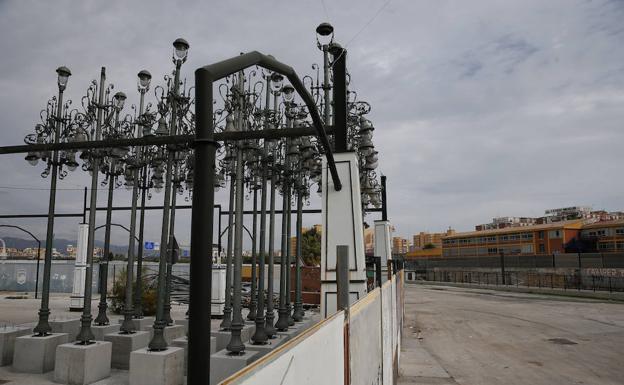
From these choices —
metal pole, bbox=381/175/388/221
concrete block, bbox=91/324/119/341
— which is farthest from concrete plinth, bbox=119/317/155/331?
metal pole, bbox=381/175/388/221

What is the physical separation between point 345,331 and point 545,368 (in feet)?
37.1

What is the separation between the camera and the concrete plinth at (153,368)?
7500mm

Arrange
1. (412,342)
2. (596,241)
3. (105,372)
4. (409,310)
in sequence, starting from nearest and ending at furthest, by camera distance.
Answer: (105,372), (412,342), (409,310), (596,241)

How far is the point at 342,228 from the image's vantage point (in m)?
9.19

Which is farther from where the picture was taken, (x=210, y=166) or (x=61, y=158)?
(x=61, y=158)

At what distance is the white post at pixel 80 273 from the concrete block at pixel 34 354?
10.6 meters

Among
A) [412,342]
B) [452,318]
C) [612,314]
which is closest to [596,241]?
[612,314]

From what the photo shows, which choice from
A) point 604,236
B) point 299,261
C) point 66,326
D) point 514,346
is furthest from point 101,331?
point 604,236

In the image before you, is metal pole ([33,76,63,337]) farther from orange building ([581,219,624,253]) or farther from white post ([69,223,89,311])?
orange building ([581,219,624,253])

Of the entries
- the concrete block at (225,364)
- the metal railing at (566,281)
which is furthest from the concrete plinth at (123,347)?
the metal railing at (566,281)

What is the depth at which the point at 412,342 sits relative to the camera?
15.9m

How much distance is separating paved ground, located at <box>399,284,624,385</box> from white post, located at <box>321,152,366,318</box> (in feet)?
10.2

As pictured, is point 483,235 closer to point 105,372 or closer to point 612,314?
point 612,314

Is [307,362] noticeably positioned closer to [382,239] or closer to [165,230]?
[165,230]
